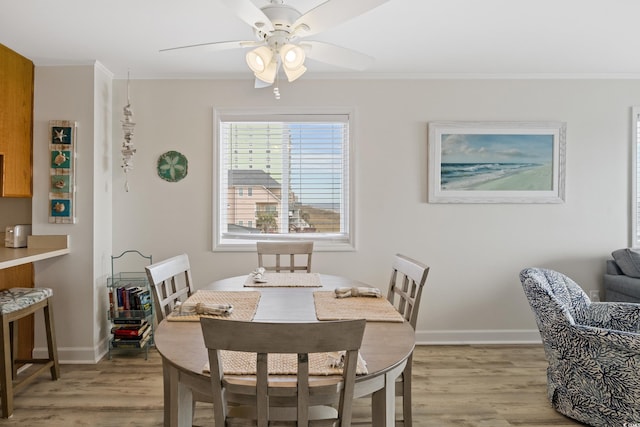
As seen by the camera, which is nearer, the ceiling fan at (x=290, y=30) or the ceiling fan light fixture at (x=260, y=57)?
the ceiling fan at (x=290, y=30)

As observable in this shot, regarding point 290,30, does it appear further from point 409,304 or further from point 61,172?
point 61,172

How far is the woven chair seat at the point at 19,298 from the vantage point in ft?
7.51

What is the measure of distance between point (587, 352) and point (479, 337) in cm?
138

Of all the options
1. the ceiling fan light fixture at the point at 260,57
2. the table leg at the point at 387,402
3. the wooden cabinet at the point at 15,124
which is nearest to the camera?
the table leg at the point at 387,402

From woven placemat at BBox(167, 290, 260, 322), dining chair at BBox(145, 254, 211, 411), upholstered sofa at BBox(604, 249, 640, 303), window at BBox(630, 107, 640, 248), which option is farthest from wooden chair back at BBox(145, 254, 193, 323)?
window at BBox(630, 107, 640, 248)

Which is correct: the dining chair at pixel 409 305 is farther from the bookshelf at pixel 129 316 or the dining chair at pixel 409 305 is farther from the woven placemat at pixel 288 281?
the bookshelf at pixel 129 316

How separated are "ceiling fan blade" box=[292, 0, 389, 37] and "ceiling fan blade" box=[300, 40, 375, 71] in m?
0.16

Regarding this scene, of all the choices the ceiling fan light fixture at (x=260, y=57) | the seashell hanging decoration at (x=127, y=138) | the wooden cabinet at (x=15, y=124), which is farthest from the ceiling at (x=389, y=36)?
the ceiling fan light fixture at (x=260, y=57)

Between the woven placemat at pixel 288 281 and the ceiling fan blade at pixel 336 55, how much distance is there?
1.26m

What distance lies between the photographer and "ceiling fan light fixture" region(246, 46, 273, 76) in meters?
1.77

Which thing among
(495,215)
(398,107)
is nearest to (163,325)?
(398,107)

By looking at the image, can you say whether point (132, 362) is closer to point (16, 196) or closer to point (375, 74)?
point (16, 196)

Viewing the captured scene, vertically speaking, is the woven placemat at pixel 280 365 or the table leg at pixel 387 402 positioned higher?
the woven placemat at pixel 280 365

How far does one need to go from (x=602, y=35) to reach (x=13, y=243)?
4.52 metres
